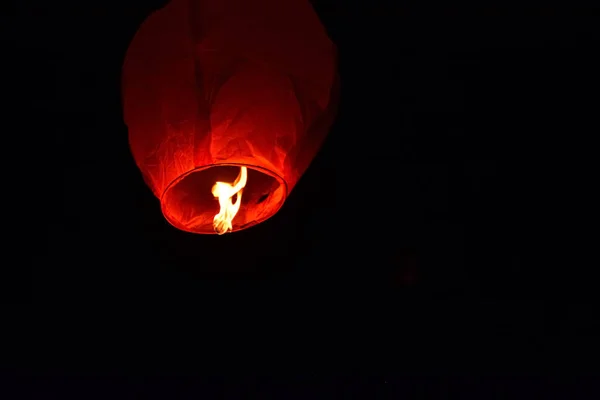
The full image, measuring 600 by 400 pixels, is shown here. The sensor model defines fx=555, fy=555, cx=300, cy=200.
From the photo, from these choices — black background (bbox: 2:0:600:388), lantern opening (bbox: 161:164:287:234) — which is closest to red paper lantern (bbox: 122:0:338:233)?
lantern opening (bbox: 161:164:287:234)

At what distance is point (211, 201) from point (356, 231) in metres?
1.11

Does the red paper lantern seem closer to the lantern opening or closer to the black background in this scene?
the lantern opening

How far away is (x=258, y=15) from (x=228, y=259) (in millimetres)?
1414

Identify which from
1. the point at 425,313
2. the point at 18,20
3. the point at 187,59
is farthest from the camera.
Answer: the point at 425,313

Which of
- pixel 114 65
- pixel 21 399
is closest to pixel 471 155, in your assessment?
pixel 114 65

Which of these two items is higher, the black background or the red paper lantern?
the black background

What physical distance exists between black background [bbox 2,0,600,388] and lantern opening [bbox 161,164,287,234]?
77 cm

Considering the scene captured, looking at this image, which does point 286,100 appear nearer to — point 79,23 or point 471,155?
point 79,23

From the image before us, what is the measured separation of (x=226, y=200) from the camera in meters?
0.97

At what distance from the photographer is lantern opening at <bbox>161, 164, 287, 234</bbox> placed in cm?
97

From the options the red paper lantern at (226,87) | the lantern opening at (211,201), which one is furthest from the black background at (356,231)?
the red paper lantern at (226,87)

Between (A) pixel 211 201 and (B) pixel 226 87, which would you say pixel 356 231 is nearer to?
(A) pixel 211 201

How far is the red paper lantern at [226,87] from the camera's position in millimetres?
779

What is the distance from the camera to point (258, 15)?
0.81 m
